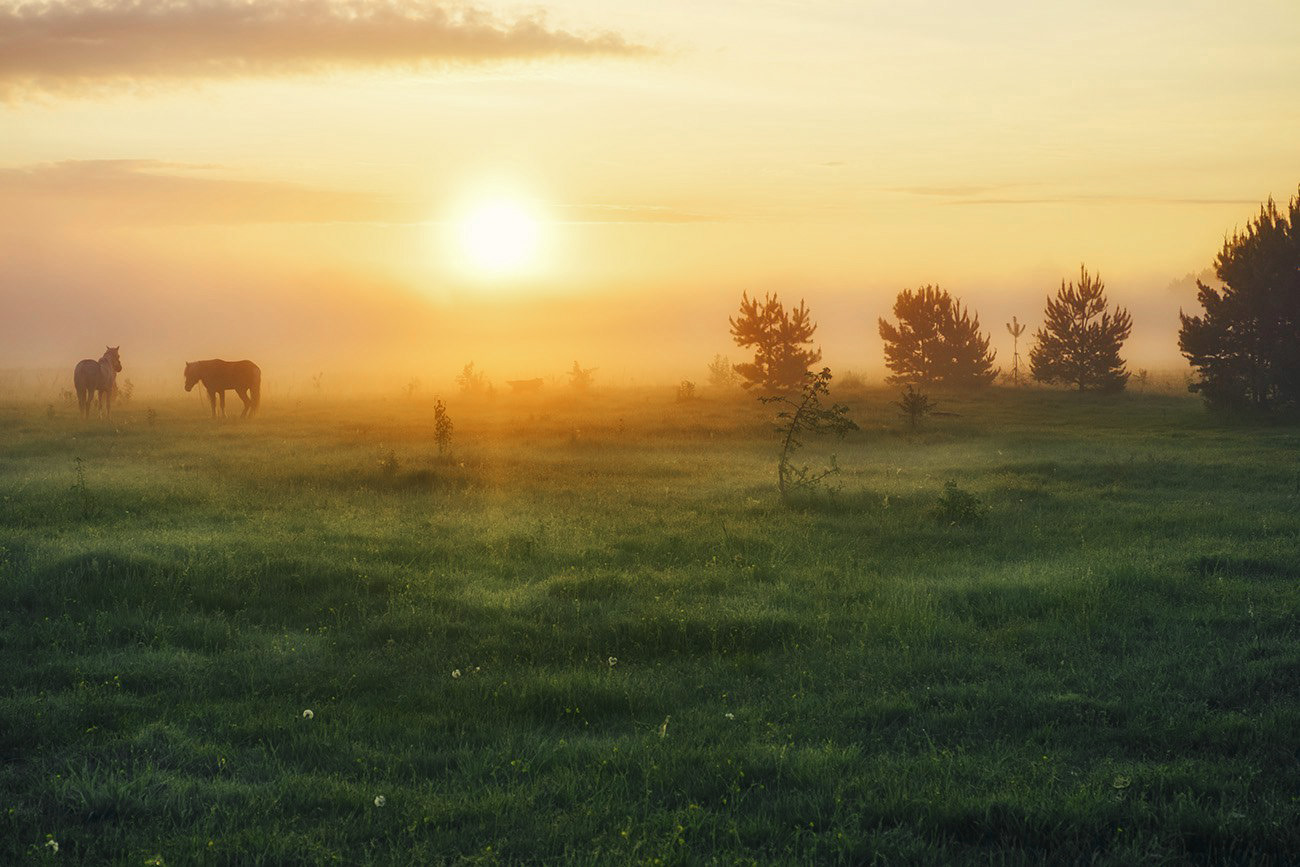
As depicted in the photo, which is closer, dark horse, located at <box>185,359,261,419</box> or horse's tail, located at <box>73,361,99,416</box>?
horse's tail, located at <box>73,361,99,416</box>

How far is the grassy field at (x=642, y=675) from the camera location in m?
5.62

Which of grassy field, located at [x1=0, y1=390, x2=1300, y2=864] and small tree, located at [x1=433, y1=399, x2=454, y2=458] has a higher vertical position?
small tree, located at [x1=433, y1=399, x2=454, y2=458]

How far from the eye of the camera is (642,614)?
997 centimetres

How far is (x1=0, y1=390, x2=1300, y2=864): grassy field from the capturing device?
562 centimetres

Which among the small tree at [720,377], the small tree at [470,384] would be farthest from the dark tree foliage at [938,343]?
the small tree at [470,384]

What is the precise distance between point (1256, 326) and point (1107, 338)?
49.0 ft

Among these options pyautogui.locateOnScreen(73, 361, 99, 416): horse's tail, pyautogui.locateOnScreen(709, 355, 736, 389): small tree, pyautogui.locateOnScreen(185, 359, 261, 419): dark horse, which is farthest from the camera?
pyautogui.locateOnScreen(709, 355, 736, 389): small tree

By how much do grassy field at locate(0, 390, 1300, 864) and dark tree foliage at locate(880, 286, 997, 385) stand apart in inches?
1557

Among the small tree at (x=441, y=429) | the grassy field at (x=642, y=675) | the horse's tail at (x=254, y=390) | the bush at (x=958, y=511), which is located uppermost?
the horse's tail at (x=254, y=390)

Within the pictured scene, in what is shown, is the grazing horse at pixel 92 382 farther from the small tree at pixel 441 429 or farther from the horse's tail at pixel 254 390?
the small tree at pixel 441 429

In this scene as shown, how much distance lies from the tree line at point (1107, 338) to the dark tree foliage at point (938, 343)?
0.06 meters

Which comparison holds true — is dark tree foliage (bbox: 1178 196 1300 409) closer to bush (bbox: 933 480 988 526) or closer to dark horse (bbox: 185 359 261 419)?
bush (bbox: 933 480 988 526)

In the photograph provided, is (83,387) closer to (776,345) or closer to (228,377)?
(228,377)

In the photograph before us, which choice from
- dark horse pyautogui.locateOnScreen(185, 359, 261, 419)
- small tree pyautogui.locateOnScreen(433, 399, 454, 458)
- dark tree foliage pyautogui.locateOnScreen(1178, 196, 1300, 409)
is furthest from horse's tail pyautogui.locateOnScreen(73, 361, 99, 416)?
dark tree foliage pyautogui.locateOnScreen(1178, 196, 1300, 409)
